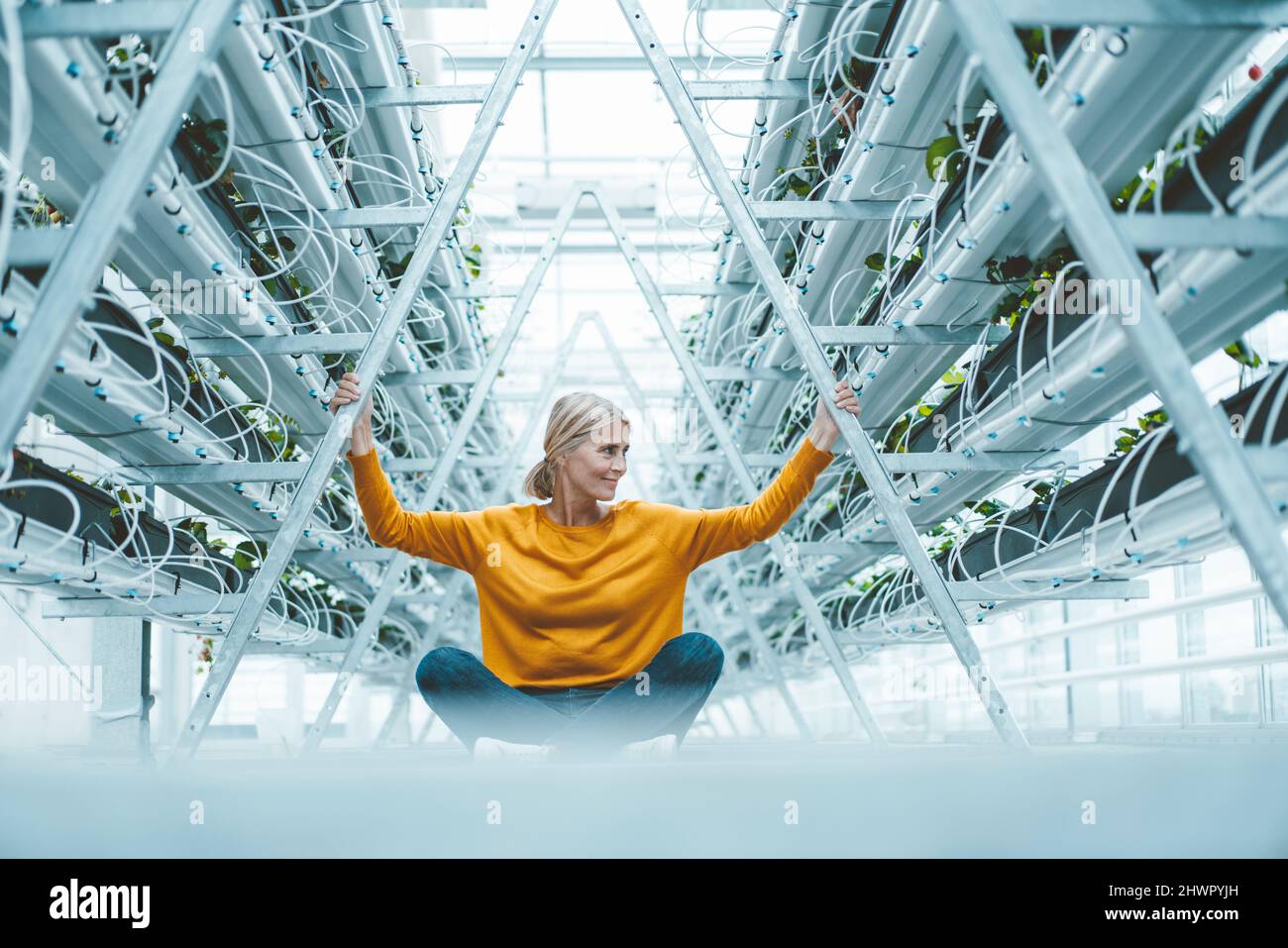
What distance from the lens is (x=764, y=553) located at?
6691 millimetres

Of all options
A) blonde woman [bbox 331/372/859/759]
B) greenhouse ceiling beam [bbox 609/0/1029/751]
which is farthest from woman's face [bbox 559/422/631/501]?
greenhouse ceiling beam [bbox 609/0/1029/751]

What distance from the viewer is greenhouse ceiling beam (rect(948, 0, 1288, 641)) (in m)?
1.29

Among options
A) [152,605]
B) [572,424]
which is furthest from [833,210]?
[152,605]

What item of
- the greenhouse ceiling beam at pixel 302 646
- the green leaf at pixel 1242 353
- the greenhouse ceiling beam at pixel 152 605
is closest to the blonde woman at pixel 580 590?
the green leaf at pixel 1242 353

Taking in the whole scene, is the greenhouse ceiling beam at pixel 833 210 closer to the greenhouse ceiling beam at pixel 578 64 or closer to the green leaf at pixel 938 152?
the green leaf at pixel 938 152

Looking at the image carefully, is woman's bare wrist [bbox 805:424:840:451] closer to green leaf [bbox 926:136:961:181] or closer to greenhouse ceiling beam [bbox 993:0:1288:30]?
green leaf [bbox 926:136:961:181]

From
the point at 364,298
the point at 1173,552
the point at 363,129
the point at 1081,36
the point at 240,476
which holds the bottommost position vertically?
the point at 1173,552

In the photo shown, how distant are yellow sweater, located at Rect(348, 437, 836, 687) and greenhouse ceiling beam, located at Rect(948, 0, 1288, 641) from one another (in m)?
0.86

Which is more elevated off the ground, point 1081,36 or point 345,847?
point 1081,36

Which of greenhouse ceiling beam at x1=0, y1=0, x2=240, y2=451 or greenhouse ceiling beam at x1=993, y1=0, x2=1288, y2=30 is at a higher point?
greenhouse ceiling beam at x1=993, y1=0, x2=1288, y2=30
